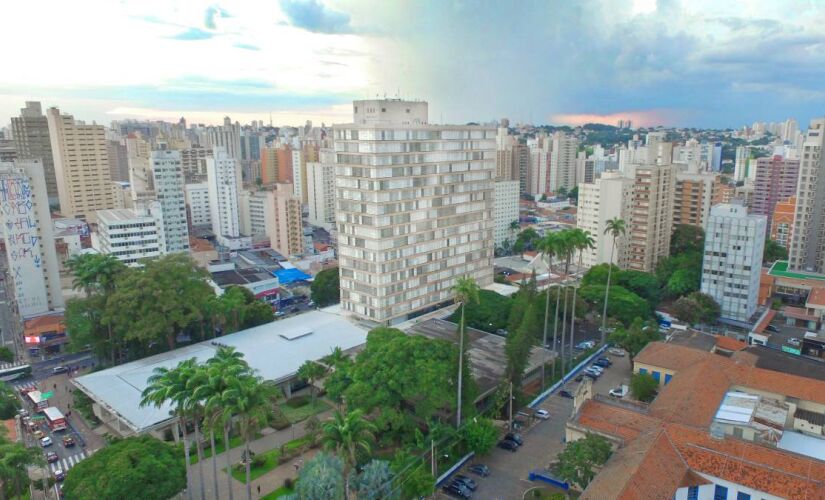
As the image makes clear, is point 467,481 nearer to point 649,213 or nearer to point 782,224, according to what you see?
point 649,213

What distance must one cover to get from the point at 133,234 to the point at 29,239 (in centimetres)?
1192

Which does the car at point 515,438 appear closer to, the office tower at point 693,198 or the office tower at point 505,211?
the office tower at point 693,198

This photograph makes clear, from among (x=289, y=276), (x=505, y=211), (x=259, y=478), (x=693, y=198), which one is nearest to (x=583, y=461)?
(x=259, y=478)

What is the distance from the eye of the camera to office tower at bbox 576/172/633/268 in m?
83.0

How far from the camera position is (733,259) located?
2608 inches

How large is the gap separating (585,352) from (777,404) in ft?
65.3

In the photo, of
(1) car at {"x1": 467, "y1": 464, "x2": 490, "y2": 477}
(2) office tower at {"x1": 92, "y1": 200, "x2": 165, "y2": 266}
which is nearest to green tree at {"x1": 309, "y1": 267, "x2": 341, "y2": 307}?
(2) office tower at {"x1": 92, "y1": 200, "x2": 165, "y2": 266}

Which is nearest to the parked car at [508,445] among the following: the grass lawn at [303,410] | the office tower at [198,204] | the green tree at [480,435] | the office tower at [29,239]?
the green tree at [480,435]

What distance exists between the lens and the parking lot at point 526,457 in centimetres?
3659

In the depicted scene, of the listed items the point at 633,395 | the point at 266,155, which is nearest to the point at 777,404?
the point at 633,395

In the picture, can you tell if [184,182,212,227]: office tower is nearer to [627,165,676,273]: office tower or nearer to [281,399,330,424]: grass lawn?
[627,165,676,273]: office tower

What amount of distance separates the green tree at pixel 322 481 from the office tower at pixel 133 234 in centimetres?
5680

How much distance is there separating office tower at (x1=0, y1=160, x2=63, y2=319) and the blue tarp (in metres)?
31.3

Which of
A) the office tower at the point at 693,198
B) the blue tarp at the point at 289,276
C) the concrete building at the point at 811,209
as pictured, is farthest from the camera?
the blue tarp at the point at 289,276
